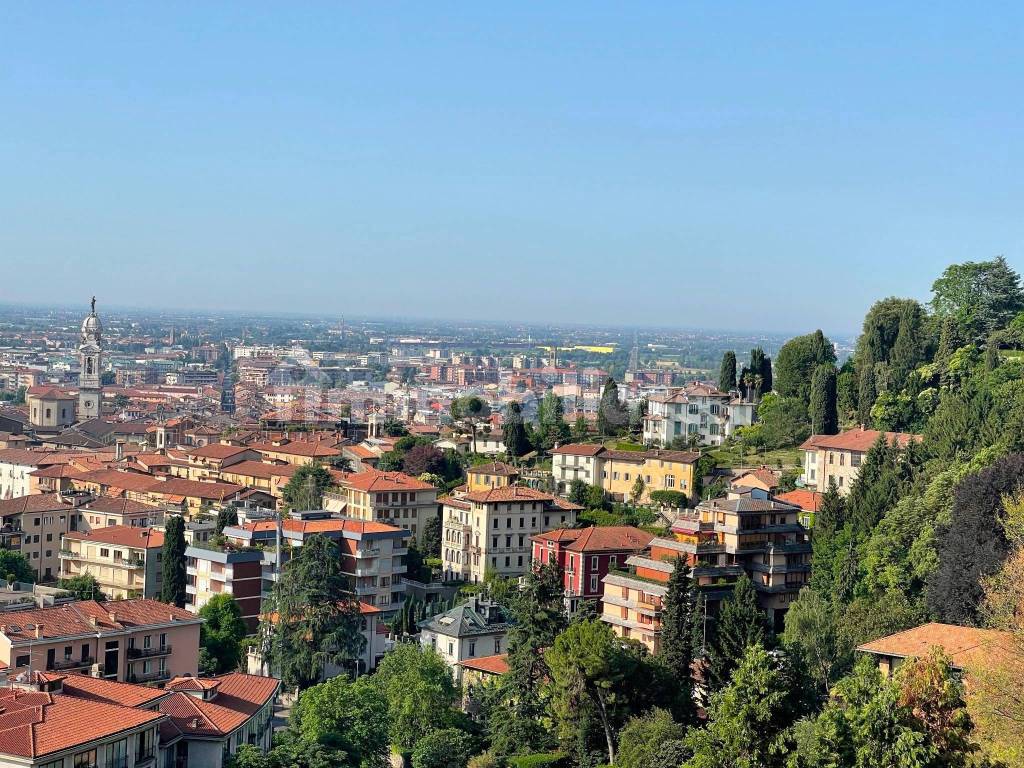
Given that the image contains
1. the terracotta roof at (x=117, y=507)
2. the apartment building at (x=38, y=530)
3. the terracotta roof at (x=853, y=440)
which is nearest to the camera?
the terracotta roof at (x=853, y=440)

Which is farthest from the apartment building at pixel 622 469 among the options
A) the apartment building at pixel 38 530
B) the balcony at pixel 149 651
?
the balcony at pixel 149 651

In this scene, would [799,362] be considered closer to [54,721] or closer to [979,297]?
[979,297]

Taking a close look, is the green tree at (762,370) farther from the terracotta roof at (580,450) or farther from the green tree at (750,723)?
the green tree at (750,723)

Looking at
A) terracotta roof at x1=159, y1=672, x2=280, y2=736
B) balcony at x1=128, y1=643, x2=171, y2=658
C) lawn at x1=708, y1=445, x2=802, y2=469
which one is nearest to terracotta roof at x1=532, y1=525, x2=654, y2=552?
lawn at x1=708, y1=445, x2=802, y2=469

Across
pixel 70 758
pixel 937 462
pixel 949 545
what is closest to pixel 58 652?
pixel 70 758

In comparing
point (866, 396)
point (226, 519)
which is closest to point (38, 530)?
point (226, 519)

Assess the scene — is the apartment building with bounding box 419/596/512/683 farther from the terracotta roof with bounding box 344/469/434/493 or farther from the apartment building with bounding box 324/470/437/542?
the terracotta roof with bounding box 344/469/434/493
